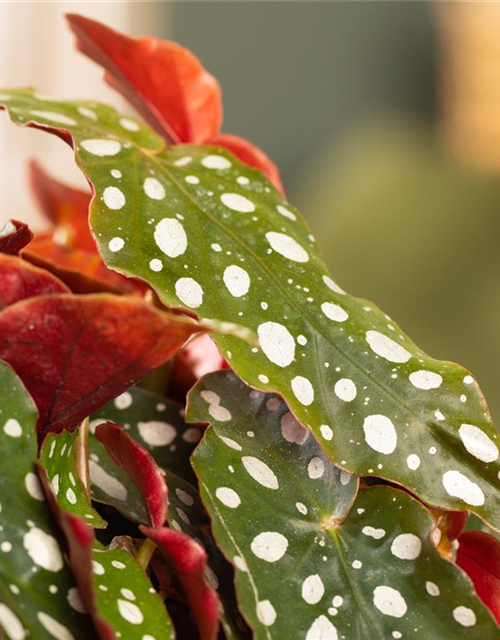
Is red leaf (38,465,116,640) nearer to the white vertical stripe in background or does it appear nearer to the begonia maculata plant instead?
the begonia maculata plant

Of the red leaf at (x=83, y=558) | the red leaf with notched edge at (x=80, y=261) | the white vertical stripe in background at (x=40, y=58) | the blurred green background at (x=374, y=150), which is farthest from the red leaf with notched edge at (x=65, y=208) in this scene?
the white vertical stripe in background at (x=40, y=58)

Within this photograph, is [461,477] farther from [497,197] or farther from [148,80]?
[497,197]

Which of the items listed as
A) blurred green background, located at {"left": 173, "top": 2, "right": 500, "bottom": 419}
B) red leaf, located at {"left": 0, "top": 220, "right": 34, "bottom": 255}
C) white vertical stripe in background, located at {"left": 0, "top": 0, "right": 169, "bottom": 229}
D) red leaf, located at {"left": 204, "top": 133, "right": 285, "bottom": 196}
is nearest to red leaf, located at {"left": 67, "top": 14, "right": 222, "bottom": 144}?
red leaf, located at {"left": 204, "top": 133, "right": 285, "bottom": 196}

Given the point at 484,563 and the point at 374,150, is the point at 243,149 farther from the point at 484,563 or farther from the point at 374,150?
the point at 374,150

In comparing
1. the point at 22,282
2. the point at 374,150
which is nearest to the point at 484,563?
the point at 22,282

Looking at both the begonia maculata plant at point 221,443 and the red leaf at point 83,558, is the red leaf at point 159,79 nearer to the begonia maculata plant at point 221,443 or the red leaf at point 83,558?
the begonia maculata plant at point 221,443

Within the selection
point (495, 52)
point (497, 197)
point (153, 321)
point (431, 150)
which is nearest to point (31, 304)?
point (153, 321)

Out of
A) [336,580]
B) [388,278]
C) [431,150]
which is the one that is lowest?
[388,278]
